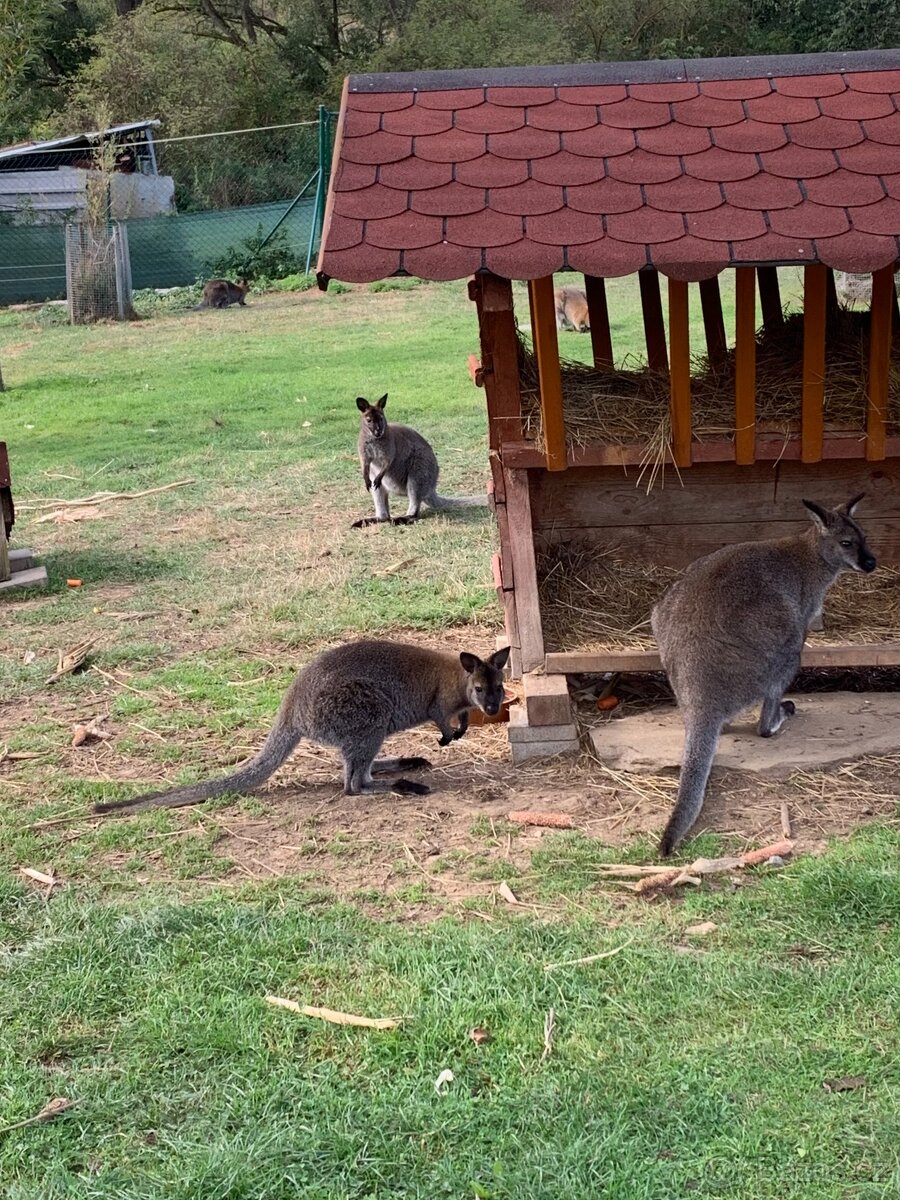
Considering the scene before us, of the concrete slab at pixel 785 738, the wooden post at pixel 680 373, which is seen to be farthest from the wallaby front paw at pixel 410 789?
the wooden post at pixel 680 373

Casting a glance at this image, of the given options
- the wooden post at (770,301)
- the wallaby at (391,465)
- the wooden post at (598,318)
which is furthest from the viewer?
the wallaby at (391,465)

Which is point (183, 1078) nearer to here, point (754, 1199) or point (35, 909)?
point (35, 909)

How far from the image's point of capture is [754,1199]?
259 cm

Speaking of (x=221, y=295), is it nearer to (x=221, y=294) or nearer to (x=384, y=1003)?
(x=221, y=294)

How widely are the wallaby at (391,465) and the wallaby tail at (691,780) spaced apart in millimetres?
4613

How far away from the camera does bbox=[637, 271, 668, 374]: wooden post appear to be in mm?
6129


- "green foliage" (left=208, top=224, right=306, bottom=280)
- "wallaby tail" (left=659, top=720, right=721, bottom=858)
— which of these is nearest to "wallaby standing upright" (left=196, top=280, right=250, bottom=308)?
"green foliage" (left=208, top=224, right=306, bottom=280)

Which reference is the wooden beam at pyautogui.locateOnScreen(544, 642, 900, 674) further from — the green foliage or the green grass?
the green foliage

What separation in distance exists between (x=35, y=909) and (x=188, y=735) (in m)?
1.49

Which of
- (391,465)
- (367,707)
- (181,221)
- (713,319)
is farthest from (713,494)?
(181,221)

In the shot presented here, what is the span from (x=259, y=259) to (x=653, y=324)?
707 inches

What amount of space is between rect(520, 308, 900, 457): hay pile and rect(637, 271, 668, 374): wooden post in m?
0.30

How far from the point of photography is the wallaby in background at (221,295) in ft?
67.4

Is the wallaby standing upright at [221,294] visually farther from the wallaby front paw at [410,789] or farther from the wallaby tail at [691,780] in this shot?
the wallaby tail at [691,780]
